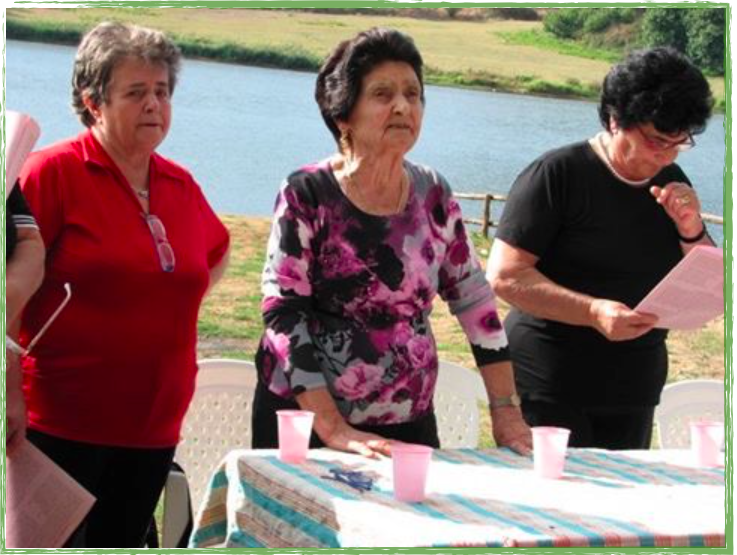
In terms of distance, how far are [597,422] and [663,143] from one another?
27.8 inches

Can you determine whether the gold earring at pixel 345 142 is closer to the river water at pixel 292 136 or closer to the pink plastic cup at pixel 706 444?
the pink plastic cup at pixel 706 444

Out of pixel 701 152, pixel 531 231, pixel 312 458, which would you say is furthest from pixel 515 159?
pixel 312 458

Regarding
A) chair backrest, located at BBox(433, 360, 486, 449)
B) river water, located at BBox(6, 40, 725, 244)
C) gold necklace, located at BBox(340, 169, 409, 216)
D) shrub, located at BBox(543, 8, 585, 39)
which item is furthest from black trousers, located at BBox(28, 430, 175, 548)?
river water, located at BBox(6, 40, 725, 244)

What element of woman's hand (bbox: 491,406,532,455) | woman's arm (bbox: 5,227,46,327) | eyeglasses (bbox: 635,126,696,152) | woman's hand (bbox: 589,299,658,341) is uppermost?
eyeglasses (bbox: 635,126,696,152)

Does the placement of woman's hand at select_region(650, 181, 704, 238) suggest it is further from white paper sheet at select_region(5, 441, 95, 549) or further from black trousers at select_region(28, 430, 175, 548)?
white paper sheet at select_region(5, 441, 95, 549)

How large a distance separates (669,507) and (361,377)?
26.8 inches

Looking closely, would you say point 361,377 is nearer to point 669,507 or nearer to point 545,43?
point 669,507

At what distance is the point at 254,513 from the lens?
2496 millimetres

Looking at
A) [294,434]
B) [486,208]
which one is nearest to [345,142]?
[294,434]

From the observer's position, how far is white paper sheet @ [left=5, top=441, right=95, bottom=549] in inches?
91.0

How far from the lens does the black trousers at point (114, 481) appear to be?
113 inches

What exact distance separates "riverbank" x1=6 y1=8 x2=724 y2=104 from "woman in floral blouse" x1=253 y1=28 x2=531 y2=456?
12 centimetres

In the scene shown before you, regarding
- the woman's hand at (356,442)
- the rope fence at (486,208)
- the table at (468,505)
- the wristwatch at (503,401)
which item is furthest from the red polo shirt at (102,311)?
the rope fence at (486,208)

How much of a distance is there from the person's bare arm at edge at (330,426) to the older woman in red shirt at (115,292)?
440 millimetres
